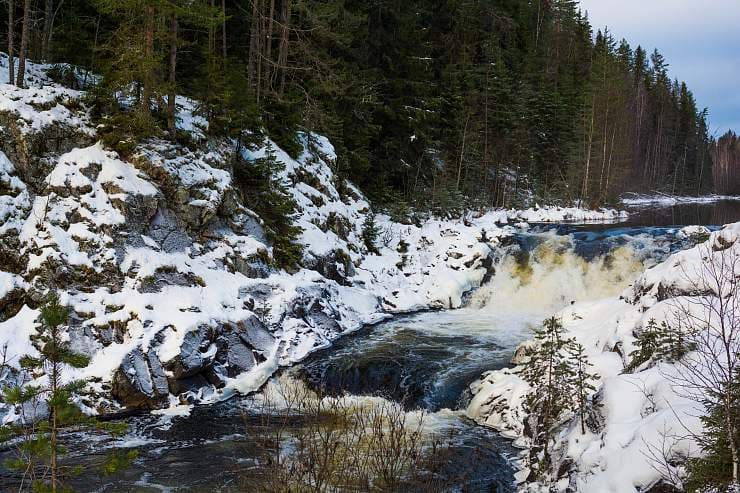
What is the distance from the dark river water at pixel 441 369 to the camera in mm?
7785

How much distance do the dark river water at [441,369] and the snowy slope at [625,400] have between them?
0.76 m

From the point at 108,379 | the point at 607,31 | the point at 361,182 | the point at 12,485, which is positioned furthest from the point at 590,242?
the point at 607,31

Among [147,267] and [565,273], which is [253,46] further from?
[565,273]

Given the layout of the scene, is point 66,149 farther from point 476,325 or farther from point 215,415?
point 476,325

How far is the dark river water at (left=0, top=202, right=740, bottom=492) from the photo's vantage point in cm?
779

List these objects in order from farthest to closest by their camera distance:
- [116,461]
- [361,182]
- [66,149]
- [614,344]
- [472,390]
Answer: [361,182] → [66,149] → [472,390] → [614,344] → [116,461]

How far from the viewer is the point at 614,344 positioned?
8.95m

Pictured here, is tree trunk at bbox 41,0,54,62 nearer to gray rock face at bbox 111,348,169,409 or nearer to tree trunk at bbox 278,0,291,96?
tree trunk at bbox 278,0,291,96

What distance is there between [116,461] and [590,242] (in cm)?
1780

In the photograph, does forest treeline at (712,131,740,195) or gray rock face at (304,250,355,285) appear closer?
gray rock face at (304,250,355,285)

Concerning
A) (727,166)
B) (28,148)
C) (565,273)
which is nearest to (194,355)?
(28,148)

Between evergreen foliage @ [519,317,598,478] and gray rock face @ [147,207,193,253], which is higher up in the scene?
gray rock face @ [147,207,193,253]

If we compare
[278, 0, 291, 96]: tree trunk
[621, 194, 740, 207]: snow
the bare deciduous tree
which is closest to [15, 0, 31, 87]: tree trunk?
[278, 0, 291, 96]: tree trunk

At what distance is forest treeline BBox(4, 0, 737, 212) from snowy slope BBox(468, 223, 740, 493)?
10639 millimetres
